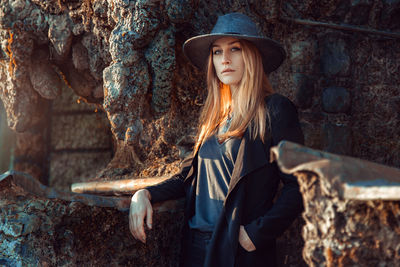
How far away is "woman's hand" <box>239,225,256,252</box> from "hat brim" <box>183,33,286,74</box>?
865mm

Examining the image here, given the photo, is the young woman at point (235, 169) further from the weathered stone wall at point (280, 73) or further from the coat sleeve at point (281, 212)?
the weathered stone wall at point (280, 73)

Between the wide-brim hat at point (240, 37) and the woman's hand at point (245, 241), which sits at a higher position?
the wide-brim hat at point (240, 37)

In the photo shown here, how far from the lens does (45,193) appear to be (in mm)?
2350

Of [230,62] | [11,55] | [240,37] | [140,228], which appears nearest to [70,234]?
[140,228]

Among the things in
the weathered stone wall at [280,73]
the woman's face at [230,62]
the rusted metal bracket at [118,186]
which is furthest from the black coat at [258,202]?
the weathered stone wall at [280,73]

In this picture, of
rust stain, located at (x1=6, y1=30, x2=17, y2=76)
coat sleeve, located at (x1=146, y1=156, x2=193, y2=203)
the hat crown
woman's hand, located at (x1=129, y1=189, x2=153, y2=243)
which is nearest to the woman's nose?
the hat crown

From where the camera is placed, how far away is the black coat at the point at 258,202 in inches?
78.0

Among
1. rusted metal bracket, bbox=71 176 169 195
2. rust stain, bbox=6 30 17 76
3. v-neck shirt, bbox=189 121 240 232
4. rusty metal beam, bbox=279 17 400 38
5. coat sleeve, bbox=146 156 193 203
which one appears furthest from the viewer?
rust stain, bbox=6 30 17 76

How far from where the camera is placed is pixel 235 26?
2.30 meters

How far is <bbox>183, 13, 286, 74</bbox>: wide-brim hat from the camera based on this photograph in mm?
2273

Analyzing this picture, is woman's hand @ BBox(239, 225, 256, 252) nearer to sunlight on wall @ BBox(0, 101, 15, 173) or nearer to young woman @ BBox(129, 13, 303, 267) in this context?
young woman @ BBox(129, 13, 303, 267)

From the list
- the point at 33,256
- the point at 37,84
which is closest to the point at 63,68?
the point at 37,84

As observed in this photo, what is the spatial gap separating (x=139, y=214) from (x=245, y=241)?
0.54m

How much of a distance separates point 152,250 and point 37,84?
7.00 ft
